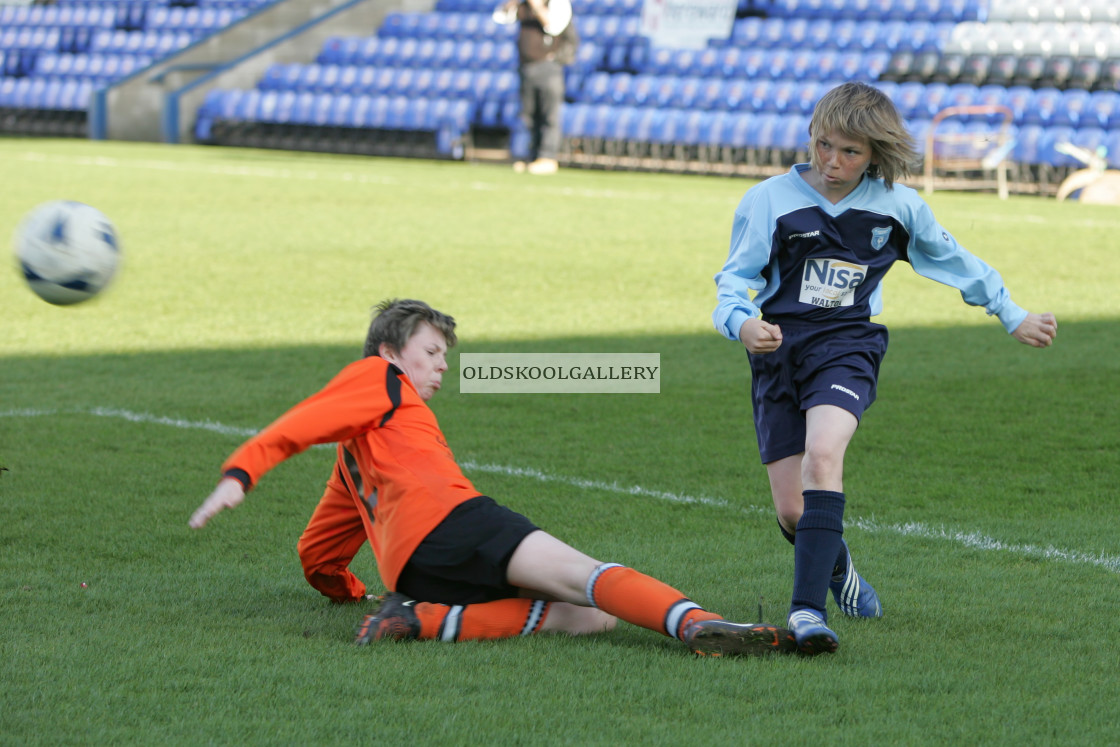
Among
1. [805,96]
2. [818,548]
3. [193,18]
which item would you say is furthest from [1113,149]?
[193,18]

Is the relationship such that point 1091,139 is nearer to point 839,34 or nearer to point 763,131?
point 763,131

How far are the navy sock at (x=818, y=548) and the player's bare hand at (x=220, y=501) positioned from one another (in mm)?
1239

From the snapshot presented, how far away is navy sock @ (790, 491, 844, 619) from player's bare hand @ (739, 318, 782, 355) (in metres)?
0.35

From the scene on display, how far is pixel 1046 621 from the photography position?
330 cm

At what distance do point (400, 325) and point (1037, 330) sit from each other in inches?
60.0

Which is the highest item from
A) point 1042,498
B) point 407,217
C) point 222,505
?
point 222,505

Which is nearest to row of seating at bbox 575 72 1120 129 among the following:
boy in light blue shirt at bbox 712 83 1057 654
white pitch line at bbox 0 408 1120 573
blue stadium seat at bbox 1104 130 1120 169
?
blue stadium seat at bbox 1104 130 1120 169

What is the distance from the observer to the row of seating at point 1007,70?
1847 cm

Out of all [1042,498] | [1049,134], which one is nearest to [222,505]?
[1042,498]

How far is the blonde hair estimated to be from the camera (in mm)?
3174

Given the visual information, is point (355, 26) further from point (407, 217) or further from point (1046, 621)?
point (1046, 621)

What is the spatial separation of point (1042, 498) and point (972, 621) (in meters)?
1.52

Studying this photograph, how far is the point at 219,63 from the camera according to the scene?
2639 centimetres

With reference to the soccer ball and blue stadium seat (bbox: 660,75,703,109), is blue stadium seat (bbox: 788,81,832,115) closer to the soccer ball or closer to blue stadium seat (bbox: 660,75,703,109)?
blue stadium seat (bbox: 660,75,703,109)
